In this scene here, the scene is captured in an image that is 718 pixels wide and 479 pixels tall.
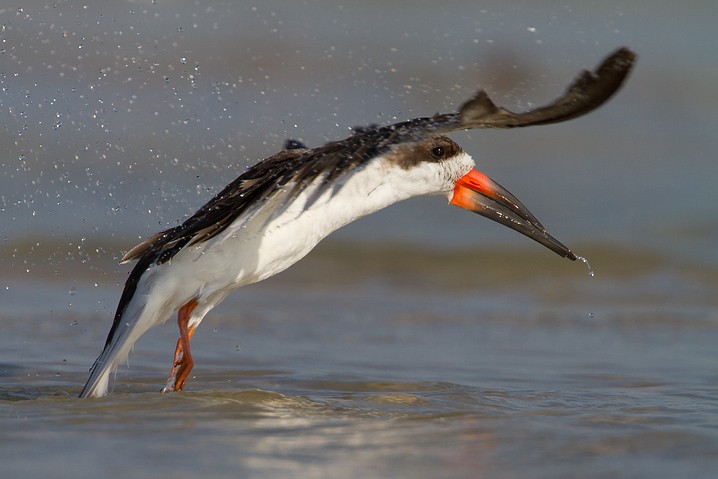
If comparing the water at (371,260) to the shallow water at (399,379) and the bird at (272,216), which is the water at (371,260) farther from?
the bird at (272,216)

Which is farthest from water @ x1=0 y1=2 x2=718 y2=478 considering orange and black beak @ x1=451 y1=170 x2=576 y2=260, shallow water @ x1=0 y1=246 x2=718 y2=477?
orange and black beak @ x1=451 y1=170 x2=576 y2=260

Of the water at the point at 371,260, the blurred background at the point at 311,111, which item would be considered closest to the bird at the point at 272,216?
the water at the point at 371,260

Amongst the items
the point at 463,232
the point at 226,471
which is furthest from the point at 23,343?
the point at 463,232

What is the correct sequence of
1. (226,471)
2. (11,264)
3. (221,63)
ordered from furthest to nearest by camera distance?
(221,63) < (11,264) < (226,471)

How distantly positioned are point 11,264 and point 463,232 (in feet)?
15.1

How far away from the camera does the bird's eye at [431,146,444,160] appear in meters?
6.39

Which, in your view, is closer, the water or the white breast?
the water

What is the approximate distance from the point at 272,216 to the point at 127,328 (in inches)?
36.5

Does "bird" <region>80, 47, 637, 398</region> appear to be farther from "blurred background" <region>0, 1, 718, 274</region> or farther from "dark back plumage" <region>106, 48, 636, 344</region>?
"blurred background" <region>0, 1, 718, 274</region>

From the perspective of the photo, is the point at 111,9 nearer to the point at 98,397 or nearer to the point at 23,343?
the point at 23,343

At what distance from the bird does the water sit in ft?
1.04

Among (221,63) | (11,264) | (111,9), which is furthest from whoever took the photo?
(221,63)

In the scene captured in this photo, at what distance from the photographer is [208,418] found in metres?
5.75

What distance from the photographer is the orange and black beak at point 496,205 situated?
22.0 ft
